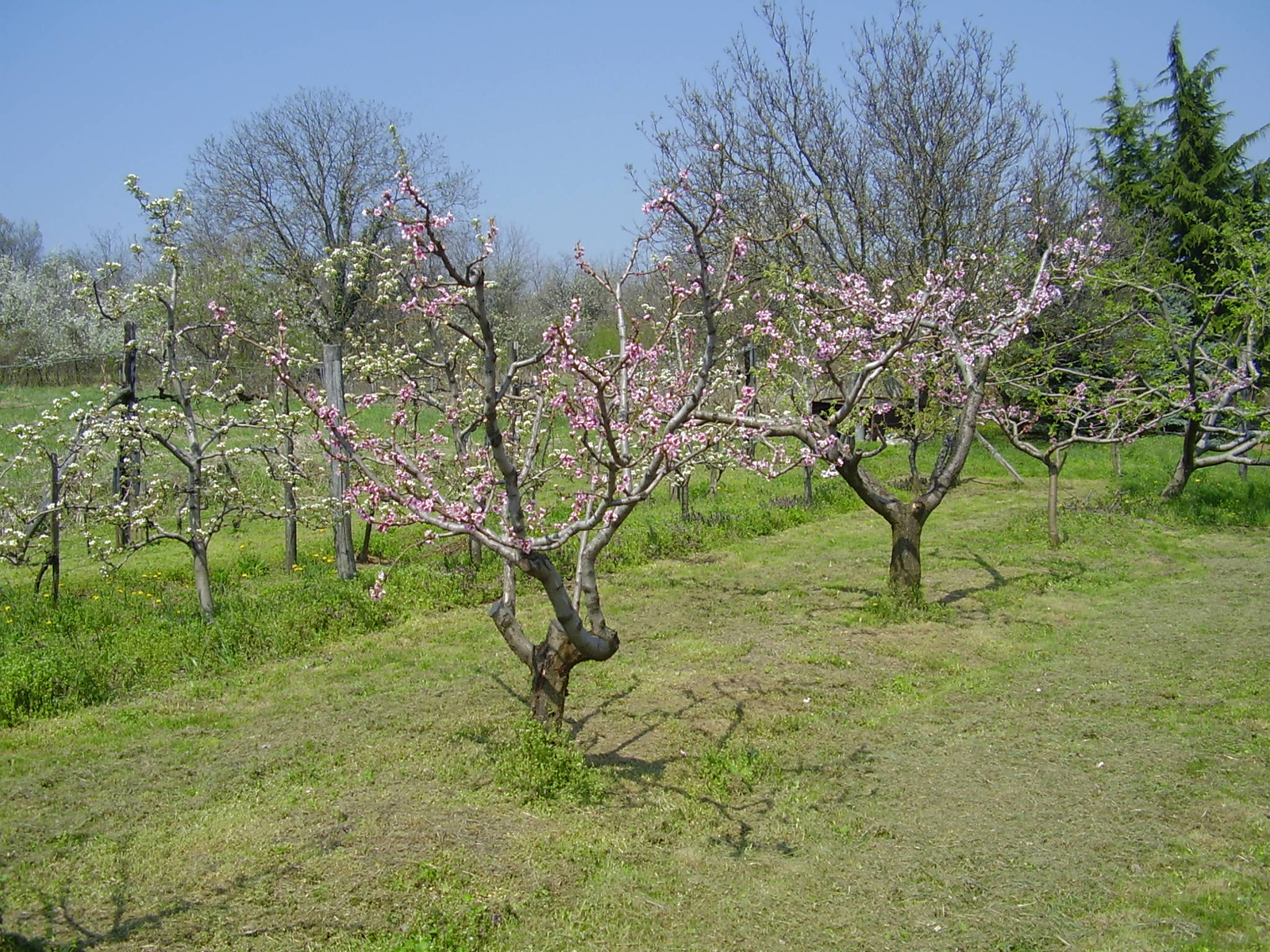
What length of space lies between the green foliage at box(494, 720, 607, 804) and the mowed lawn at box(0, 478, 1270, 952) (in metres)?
0.02

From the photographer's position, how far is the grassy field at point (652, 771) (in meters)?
3.95

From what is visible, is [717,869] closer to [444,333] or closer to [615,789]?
[615,789]

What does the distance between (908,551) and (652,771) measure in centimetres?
449

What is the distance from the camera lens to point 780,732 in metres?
6.08

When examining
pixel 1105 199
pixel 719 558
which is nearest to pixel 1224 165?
pixel 1105 199

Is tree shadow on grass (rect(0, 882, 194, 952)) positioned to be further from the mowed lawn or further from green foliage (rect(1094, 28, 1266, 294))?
green foliage (rect(1094, 28, 1266, 294))

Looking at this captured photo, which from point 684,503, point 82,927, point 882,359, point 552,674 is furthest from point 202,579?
point 684,503

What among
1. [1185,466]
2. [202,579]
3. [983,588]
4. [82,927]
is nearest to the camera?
[82,927]

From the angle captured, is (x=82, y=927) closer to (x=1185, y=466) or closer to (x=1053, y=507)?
(x=1053, y=507)

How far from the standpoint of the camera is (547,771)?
502cm

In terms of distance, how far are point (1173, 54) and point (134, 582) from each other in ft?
83.5

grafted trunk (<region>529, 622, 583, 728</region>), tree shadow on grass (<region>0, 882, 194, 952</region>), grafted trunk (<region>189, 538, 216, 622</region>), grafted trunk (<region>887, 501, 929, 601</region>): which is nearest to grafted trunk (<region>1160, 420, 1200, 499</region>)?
grafted trunk (<region>887, 501, 929, 601</region>)

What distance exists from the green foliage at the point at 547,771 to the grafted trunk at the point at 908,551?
4701mm

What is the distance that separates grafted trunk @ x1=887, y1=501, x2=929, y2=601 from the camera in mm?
8992
